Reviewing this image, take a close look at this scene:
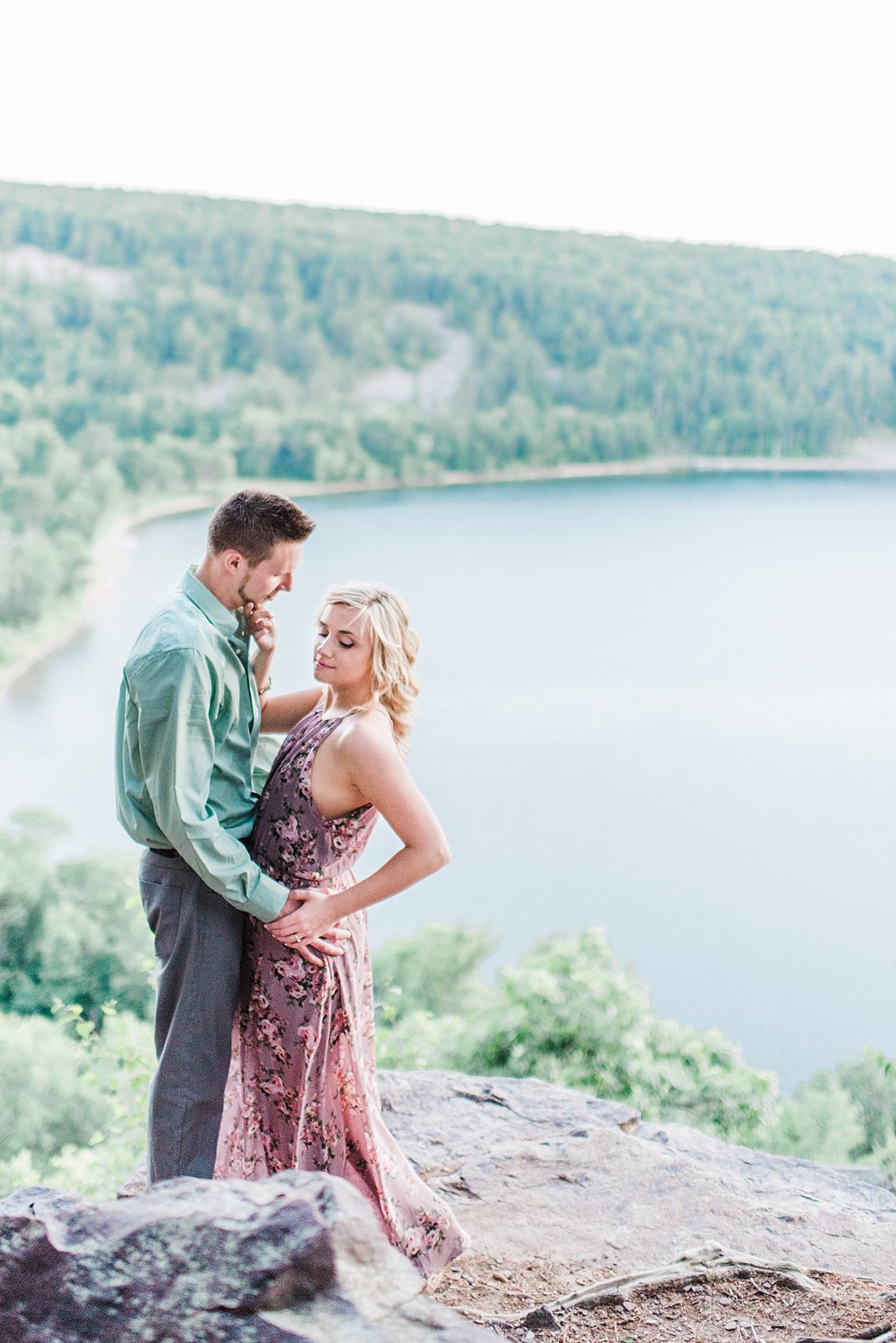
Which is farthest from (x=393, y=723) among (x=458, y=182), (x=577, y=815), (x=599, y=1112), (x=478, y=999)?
(x=458, y=182)

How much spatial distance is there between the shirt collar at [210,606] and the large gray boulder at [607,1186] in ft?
4.76

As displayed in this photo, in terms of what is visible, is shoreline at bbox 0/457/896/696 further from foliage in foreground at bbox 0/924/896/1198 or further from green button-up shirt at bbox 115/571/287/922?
green button-up shirt at bbox 115/571/287/922

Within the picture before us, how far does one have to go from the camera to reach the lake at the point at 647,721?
15852 millimetres

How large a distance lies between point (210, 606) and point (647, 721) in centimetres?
2321

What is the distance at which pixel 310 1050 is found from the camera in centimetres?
210

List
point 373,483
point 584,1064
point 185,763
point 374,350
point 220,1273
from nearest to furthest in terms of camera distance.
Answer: point 220,1273 < point 185,763 < point 584,1064 < point 373,483 < point 374,350

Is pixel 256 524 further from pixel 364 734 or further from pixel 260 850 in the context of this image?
pixel 260 850

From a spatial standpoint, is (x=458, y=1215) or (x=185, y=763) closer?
(x=185, y=763)

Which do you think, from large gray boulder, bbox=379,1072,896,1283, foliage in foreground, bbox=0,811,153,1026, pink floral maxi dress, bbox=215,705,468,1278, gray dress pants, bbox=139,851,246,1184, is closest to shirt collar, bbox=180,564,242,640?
pink floral maxi dress, bbox=215,705,468,1278

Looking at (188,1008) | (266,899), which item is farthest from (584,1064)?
(266,899)

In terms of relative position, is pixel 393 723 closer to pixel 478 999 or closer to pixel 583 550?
pixel 478 999

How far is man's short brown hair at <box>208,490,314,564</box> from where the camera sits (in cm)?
194

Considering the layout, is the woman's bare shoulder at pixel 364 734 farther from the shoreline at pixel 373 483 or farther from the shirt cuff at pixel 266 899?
the shoreline at pixel 373 483

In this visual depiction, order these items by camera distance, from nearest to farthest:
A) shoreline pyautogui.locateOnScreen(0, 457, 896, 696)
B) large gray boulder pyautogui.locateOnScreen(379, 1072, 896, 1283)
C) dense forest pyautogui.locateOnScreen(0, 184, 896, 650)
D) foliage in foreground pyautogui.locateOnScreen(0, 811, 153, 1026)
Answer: large gray boulder pyautogui.locateOnScreen(379, 1072, 896, 1283) < foliage in foreground pyautogui.locateOnScreen(0, 811, 153, 1026) < shoreline pyautogui.locateOnScreen(0, 457, 896, 696) < dense forest pyautogui.locateOnScreen(0, 184, 896, 650)
